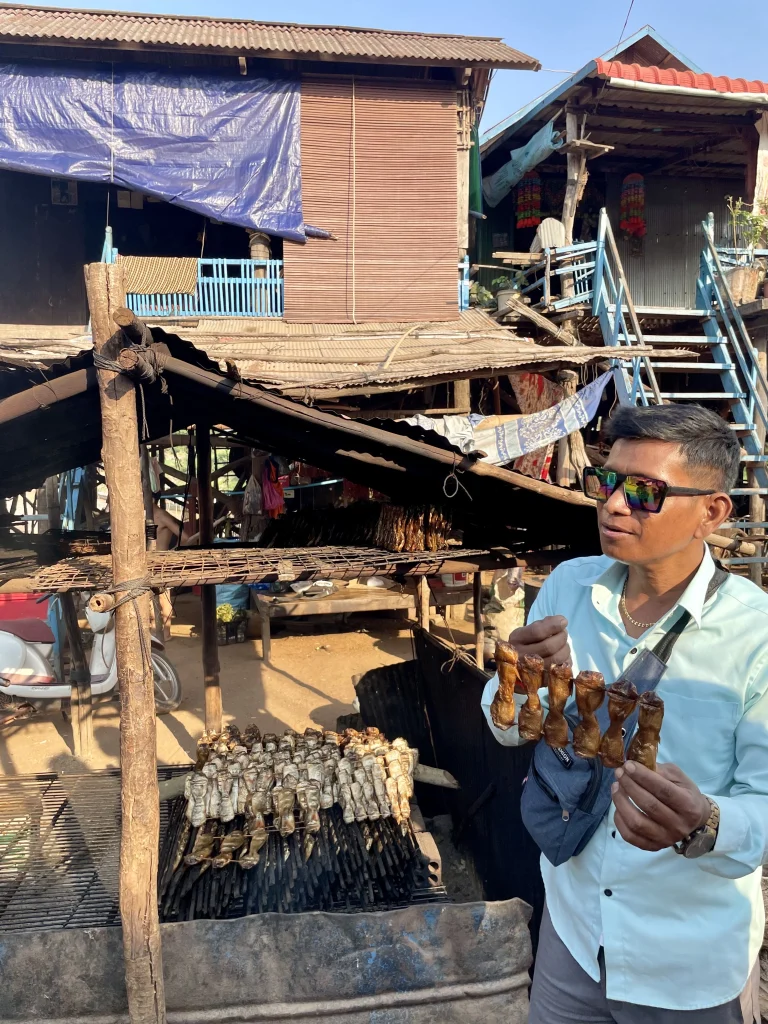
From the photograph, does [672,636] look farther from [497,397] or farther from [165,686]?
[497,397]

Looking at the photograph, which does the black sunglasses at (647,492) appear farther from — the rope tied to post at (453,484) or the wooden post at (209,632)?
the wooden post at (209,632)

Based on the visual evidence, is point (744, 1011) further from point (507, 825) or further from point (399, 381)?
point (399, 381)

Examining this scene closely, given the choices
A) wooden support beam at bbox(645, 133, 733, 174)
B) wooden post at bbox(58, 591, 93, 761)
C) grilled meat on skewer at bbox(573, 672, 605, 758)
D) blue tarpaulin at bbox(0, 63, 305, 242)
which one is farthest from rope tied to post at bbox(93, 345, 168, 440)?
wooden support beam at bbox(645, 133, 733, 174)

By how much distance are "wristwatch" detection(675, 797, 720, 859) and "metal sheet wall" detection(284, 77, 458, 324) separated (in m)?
10.5

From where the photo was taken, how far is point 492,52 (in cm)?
1088

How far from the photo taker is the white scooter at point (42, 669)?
26.9 ft

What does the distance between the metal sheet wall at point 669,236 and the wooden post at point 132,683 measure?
12.7m

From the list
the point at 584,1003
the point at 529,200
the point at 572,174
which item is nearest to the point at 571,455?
the point at 572,174

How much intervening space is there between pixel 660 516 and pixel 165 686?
826cm

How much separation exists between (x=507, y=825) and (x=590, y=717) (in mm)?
2965

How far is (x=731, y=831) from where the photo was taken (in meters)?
1.52

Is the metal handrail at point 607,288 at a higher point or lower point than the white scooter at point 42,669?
higher

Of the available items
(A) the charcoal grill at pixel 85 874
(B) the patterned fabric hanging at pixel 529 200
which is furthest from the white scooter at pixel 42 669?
(B) the patterned fabric hanging at pixel 529 200

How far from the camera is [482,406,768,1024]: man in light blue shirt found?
5.40 ft
